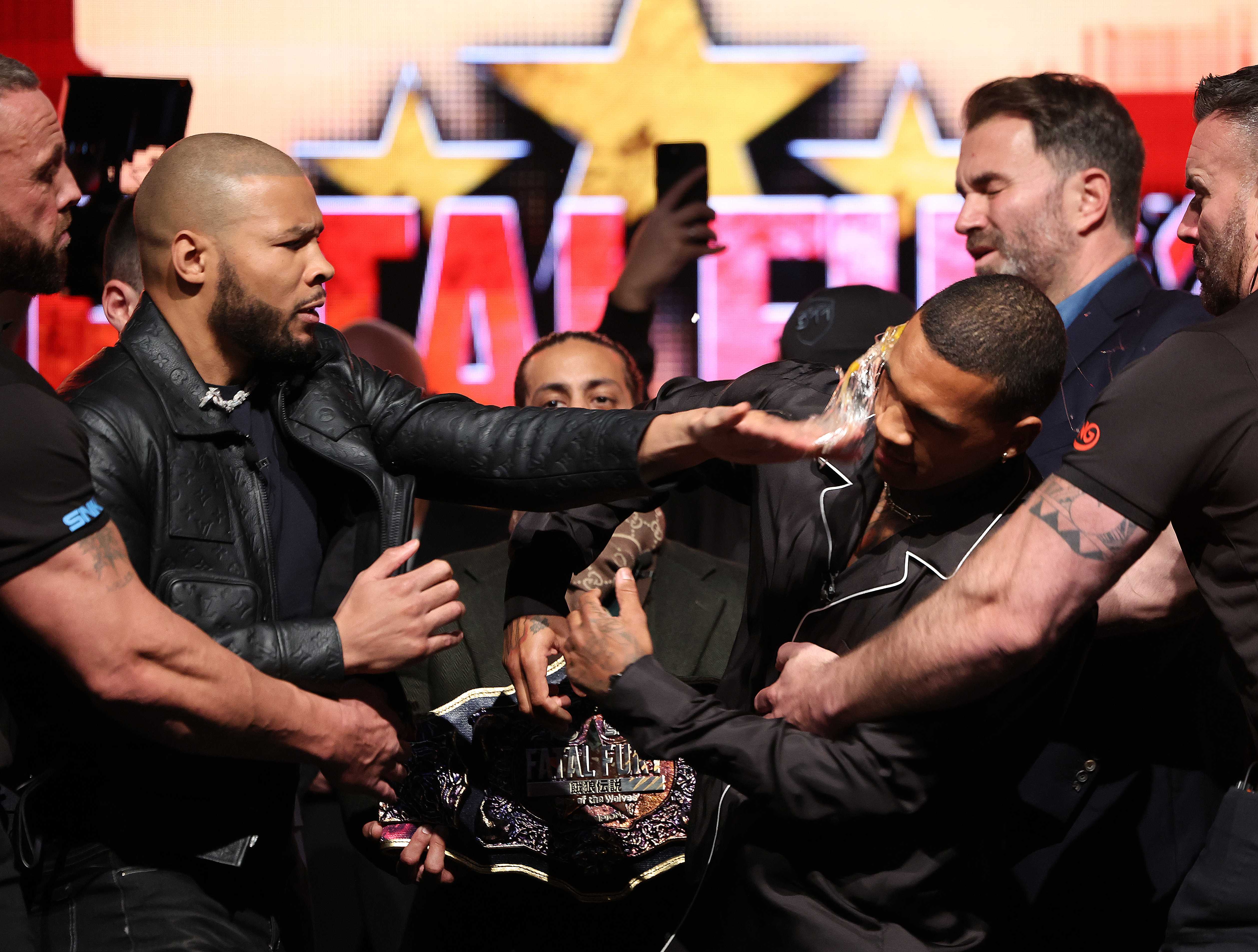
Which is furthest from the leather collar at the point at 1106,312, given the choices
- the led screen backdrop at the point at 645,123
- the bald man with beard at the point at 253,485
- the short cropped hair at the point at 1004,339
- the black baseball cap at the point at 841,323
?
the led screen backdrop at the point at 645,123

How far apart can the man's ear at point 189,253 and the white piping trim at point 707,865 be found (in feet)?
4.35

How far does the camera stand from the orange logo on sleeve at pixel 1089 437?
2014mm

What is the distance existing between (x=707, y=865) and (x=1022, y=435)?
0.98 meters

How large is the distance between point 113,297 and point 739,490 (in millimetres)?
1814

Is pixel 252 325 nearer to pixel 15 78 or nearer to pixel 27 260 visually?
pixel 27 260

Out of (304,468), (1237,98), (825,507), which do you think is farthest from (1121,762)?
(304,468)

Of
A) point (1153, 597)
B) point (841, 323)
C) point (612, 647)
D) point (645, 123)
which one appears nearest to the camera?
point (612, 647)

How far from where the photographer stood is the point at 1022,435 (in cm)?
231

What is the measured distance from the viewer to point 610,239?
521 centimetres

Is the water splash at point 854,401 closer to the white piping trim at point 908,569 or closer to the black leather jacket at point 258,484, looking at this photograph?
the white piping trim at point 908,569

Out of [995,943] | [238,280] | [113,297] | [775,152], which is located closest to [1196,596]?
[995,943]

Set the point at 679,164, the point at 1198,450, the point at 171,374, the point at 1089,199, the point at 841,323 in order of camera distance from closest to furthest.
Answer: the point at 1198,450 < the point at 171,374 < the point at 1089,199 < the point at 841,323 < the point at 679,164

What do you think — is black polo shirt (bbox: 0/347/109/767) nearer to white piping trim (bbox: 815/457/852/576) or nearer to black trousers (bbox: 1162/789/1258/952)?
white piping trim (bbox: 815/457/852/576)

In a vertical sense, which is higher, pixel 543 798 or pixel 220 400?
pixel 220 400
